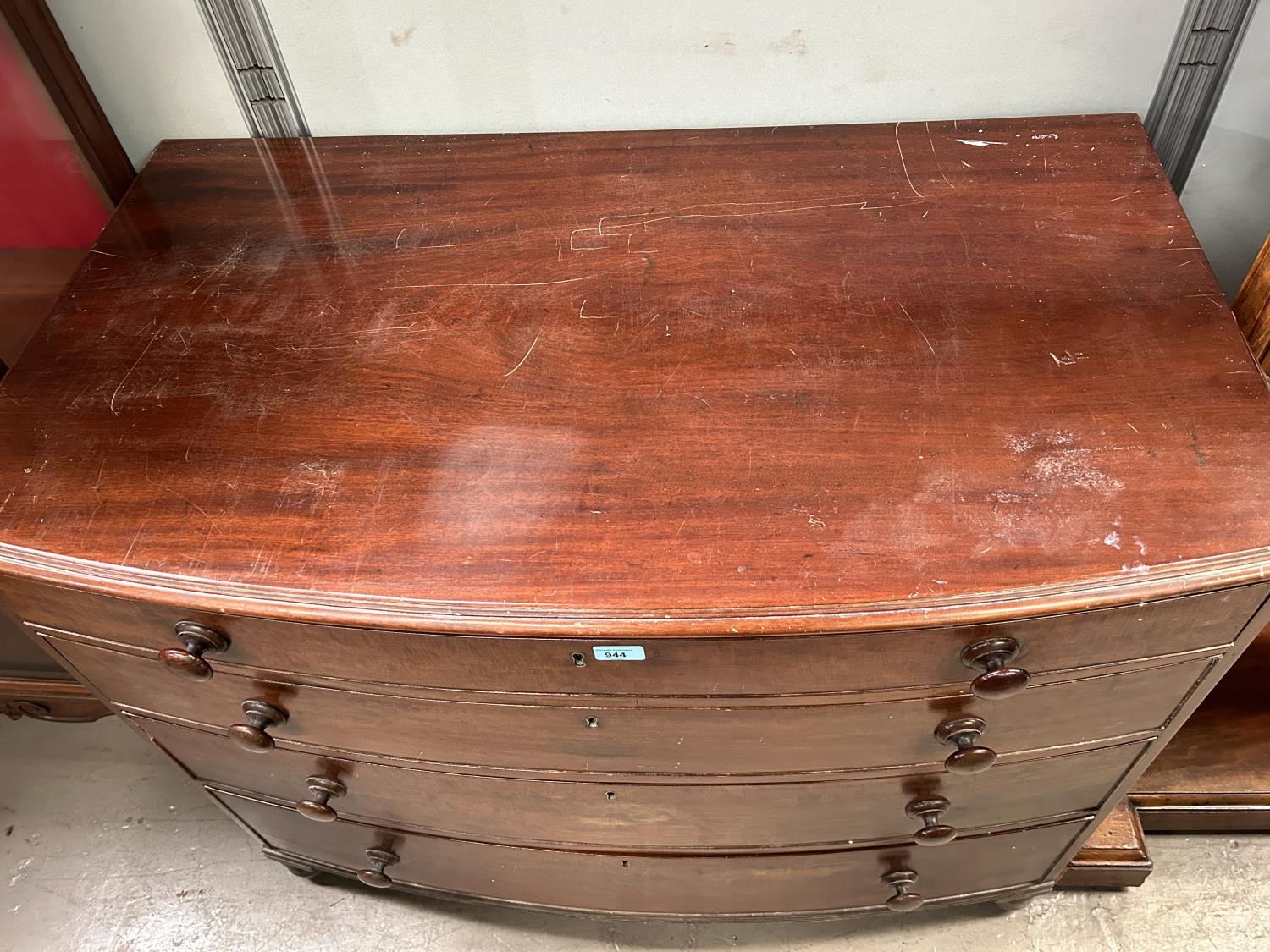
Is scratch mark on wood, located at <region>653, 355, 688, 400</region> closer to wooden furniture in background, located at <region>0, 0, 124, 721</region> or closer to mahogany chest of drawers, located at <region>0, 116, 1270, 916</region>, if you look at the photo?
mahogany chest of drawers, located at <region>0, 116, 1270, 916</region>

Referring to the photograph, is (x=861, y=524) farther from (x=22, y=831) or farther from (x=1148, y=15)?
(x=22, y=831)

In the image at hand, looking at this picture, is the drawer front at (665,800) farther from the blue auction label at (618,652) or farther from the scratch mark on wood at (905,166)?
the scratch mark on wood at (905,166)

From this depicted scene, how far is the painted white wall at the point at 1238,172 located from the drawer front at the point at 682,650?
61 centimetres

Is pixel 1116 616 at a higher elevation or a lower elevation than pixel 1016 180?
lower

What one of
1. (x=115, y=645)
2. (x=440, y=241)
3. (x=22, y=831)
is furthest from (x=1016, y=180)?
(x=22, y=831)

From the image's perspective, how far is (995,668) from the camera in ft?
2.60

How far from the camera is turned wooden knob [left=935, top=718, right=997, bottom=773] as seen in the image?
0.89 meters

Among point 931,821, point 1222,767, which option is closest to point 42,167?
point 931,821

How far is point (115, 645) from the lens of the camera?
36.1 inches

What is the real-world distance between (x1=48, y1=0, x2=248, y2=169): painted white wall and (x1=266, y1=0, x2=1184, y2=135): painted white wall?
0.10m

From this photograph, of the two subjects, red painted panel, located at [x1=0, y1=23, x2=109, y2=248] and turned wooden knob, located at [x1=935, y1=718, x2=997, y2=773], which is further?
red painted panel, located at [x1=0, y1=23, x2=109, y2=248]

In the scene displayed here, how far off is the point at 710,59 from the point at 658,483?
1.84ft

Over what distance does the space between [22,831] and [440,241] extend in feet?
4.37

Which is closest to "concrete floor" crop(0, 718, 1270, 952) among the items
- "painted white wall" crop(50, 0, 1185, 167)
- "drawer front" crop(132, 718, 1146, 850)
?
"drawer front" crop(132, 718, 1146, 850)
